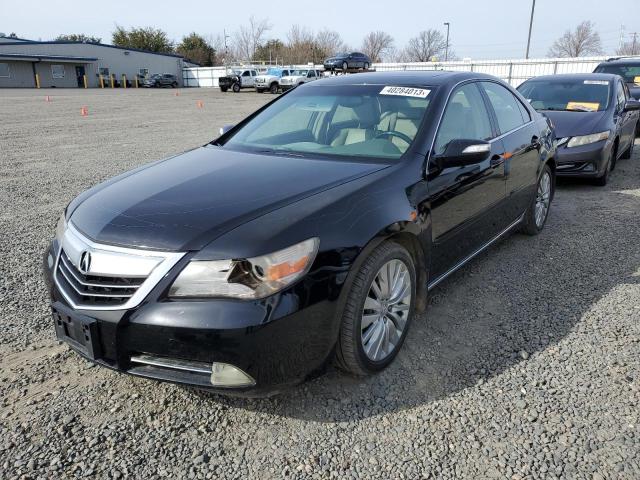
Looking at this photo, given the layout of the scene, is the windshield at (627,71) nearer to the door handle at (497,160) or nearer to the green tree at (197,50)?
the door handle at (497,160)

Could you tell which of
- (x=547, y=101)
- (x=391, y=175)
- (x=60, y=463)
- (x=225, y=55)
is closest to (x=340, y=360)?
(x=391, y=175)

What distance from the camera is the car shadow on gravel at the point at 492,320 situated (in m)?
2.70

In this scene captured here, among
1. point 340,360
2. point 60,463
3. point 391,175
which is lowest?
point 60,463

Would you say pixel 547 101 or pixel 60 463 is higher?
pixel 547 101

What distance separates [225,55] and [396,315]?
86027 mm

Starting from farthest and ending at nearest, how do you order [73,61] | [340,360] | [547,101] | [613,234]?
[73,61] < [547,101] < [613,234] < [340,360]

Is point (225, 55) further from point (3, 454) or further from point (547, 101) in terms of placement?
point (3, 454)

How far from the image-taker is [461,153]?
3.16m

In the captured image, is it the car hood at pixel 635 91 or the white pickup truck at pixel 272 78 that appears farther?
the white pickup truck at pixel 272 78

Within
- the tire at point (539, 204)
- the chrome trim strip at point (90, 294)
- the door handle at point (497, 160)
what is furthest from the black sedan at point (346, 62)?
the chrome trim strip at point (90, 294)

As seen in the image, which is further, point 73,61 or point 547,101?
point 73,61

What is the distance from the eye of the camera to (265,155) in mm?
3412

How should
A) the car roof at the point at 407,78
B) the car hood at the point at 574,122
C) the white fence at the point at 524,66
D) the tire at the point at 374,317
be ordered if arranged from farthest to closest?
the white fence at the point at 524,66, the car hood at the point at 574,122, the car roof at the point at 407,78, the tire at the point at 374,317

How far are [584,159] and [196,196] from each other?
6057mm
